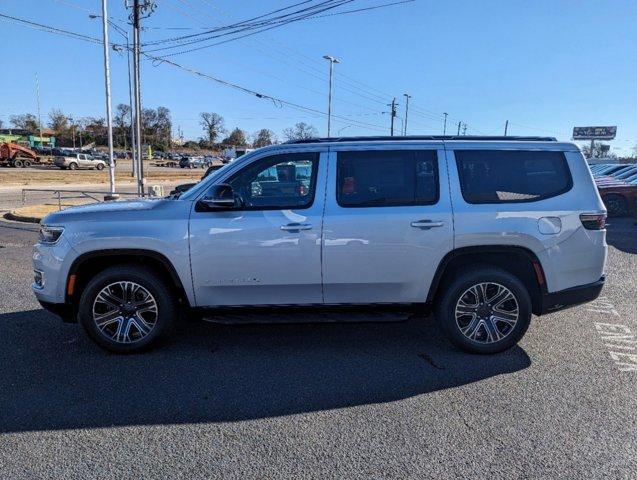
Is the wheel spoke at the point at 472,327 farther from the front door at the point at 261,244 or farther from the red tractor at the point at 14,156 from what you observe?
the red tractor at the point at 14,156

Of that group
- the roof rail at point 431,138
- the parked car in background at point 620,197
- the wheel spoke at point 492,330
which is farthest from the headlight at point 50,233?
the parked car in background at point 620,197

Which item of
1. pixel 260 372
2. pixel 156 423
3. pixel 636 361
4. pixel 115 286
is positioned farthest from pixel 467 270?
pixel 115 286

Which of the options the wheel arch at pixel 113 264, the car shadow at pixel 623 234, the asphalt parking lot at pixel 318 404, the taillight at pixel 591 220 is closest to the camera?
the asphalt parking lot at pixel 318 404

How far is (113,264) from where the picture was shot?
4203 millimetres

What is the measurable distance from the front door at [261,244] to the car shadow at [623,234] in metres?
8.43

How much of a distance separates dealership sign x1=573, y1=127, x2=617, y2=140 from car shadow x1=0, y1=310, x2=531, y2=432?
3869 inches

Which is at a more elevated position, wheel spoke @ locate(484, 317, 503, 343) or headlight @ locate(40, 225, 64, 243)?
headlight @ locate(40, 225, 64, 243)

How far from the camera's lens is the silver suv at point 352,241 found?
398 cm

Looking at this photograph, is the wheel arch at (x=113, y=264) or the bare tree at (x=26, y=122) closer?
the wheel arch at (x=113, y=264)

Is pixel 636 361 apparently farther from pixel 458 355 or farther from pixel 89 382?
pixel 89 382

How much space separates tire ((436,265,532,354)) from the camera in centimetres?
413

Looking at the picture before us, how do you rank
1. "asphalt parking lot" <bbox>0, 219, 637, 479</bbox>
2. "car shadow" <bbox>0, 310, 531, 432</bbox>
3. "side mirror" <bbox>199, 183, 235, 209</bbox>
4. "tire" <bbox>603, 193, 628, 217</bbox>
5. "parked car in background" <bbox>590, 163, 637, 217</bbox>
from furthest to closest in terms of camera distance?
"tire" <bbox>603, 193, 628, 217</bbox> → "parked car in background" <bbox>590, 163, 637, 217</bbox> → "side mirror" <bbox>199, 183, 235, 209</bbox> → "car shadow" <bbox>0, 310, 531, 432</bbox> → "asphalt parking lot" <bbox>0, 219, 637, 479</bbox>

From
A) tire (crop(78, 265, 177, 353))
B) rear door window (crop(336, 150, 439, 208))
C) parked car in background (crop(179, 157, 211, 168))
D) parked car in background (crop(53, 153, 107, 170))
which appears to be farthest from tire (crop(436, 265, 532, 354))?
parked car in background (crop(179, 157, 211, 168))

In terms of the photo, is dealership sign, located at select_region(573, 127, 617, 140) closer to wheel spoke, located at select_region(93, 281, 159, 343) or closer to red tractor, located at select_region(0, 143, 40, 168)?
red tractor, located at select_region(0, 143, 40, 168)
